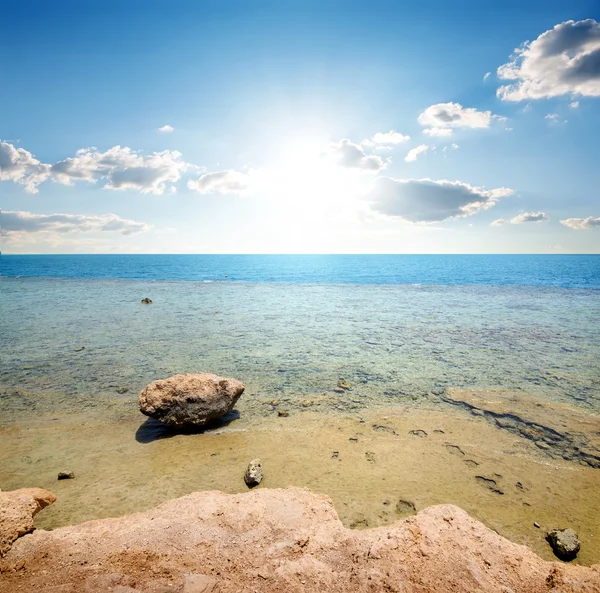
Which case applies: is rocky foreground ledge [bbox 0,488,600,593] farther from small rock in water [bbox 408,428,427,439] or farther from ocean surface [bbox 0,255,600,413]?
ocean surface [bbox 0,255,600,413]

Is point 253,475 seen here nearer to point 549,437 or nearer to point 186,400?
point 186,400

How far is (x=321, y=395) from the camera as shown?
918 centimetres

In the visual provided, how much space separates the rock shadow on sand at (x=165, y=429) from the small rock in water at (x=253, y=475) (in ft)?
7.07

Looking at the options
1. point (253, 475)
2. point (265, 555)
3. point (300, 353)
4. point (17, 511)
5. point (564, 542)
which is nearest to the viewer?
point (265, 555)

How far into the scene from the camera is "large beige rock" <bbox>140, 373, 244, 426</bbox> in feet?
23.1

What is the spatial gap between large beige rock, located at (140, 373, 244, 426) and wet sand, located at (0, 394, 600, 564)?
1.30 ft

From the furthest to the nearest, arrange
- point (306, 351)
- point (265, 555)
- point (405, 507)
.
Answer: point (306, 351) → point (405, 507) → point (265, 555)

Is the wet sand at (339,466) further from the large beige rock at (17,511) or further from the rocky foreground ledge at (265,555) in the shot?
the rocky foreground ledge at (265,555)

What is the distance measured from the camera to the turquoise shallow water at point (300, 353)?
9490mm

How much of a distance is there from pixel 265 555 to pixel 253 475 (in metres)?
1.94

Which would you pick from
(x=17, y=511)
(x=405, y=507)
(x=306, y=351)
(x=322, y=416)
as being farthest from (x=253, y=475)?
(x=306, y=351)

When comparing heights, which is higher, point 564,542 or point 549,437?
point 564,542

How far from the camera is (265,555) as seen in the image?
343cm

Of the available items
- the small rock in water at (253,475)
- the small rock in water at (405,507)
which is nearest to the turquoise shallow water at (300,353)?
the small rock in water at (253,475)
